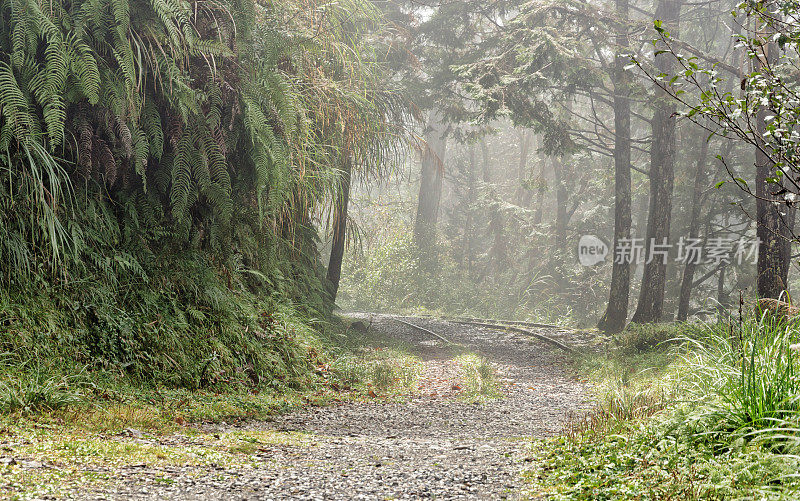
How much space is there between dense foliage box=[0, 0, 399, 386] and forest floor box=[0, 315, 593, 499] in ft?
3.53

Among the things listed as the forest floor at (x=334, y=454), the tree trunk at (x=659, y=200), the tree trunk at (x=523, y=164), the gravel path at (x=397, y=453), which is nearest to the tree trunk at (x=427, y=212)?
the tree trunk at (x=523, y=164)

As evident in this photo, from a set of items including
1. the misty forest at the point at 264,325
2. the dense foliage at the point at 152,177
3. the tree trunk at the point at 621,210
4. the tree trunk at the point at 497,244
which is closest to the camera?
the misty forest at the point at 264,325

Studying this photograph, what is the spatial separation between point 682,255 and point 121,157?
52.5 feet

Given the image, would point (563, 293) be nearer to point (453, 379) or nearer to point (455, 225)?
point (455, 225)

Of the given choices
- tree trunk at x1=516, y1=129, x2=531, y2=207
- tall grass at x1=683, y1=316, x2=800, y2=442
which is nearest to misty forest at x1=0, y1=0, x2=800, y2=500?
tall grass at x1=683, y1=316, x2=800, y2=442

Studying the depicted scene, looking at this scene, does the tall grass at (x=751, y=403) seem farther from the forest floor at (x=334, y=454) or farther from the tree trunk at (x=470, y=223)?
the tree trunk at (x=470, y=223)

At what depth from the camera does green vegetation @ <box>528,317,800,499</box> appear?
2889 millimetres

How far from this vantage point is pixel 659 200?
13.4 metres

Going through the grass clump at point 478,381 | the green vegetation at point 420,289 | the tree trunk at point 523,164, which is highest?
the tree trunk at point 523,164

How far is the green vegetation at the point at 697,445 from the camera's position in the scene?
2889 millimetres

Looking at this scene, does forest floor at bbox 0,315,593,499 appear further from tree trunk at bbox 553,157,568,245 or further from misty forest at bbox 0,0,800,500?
tree trunk at bbox 553,157,568,245

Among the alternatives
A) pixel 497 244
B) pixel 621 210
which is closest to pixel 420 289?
pixel 497 244

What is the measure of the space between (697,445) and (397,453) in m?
1.96

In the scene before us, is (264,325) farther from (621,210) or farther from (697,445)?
(621,210)
